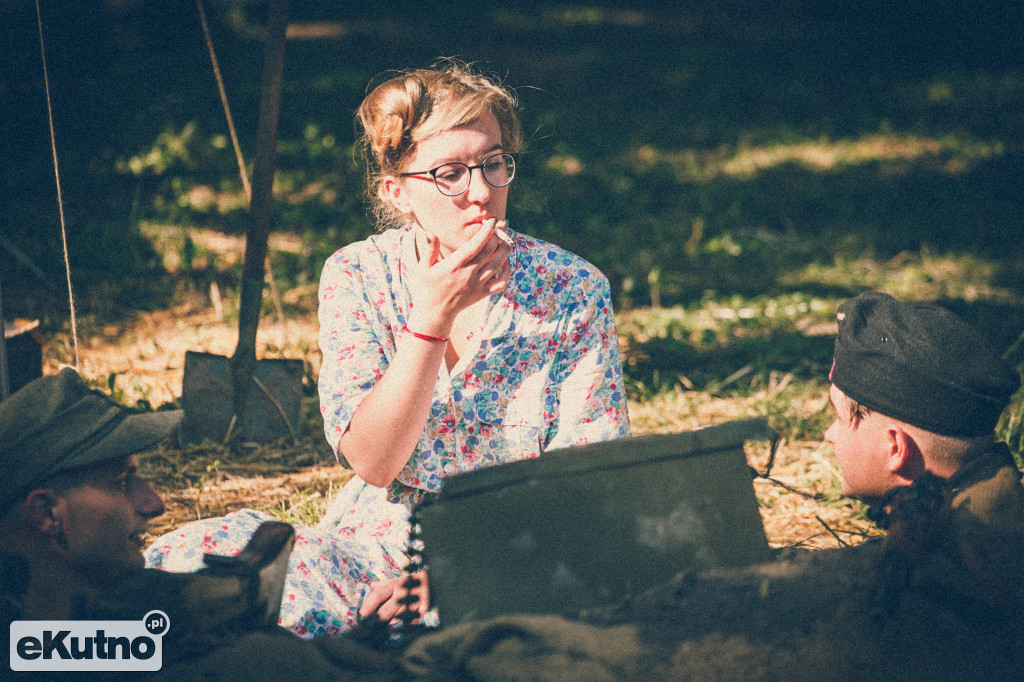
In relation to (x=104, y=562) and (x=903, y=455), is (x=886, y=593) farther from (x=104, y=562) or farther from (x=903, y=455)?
(x=104, y=562)

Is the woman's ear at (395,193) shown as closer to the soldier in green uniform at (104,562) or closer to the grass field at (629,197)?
the grass field at (629,197)

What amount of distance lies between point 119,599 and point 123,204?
15.1ft

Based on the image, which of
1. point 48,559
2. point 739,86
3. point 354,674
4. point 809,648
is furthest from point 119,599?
point 739,86

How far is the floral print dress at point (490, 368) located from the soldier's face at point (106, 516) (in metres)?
0.52

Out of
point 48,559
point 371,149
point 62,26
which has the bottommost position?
Answer: point 48,559

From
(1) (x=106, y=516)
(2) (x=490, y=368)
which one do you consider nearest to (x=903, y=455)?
(2) (x=490, y=368)

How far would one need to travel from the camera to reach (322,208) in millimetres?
5988

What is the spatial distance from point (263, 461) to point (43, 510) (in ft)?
5.52

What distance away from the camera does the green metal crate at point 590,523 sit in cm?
173

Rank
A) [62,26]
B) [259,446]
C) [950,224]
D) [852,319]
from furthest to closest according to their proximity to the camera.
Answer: [950,224] → [62,26] → [259,446] → [852,319]

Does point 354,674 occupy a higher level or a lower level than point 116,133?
lower

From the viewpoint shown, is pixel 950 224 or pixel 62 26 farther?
pixel 950 224

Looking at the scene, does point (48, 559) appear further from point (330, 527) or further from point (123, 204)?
point (123, 204)

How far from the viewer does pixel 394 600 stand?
2.00 metres
